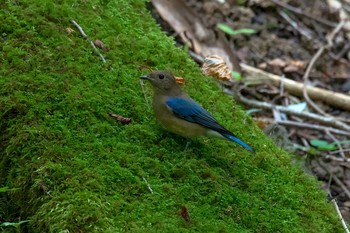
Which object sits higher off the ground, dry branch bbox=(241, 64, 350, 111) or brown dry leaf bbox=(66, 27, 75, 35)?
brown dry leaf bbox=(66, 27, 75, 35)

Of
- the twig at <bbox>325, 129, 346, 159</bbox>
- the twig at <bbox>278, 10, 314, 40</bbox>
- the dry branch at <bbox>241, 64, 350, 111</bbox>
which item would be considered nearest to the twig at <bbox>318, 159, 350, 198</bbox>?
the twig at <bbox>325, 129, 346, 159</bbox>

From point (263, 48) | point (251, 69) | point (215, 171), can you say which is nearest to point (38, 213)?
point (215, 171)

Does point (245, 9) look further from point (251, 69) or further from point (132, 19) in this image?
point (132, 19)

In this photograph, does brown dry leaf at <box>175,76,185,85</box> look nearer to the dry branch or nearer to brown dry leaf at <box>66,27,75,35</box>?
brown dry leaf at <box>66,27,75,35</box>

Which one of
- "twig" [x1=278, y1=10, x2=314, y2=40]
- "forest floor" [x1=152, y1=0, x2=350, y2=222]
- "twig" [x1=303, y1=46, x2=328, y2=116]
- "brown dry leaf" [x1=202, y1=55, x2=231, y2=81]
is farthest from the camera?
"twig" [x1=278, y1=10, x2=314, y2=40]

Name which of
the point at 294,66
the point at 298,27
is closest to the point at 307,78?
the point at 294,66

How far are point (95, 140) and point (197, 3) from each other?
5422 millimetres

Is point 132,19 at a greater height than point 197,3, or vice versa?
point 132,19

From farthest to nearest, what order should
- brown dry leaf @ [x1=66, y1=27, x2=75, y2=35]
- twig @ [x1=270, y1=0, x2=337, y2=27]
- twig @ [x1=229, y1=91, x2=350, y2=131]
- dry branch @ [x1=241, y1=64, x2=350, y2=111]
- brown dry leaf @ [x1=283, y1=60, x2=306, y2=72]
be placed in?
1. twig @ [x1=270, y1=0, x2=337, y2=27]
2. brown dry leaf @ [x1=283, y1=60, x2=306, y2=72]
3. dry branch @ [x1=241, y1=64, x2=350, y2=111]
4. twig @ [x1=229, y1=91, x2=350, y2=131]
5. brown dry leaf @ [x1=66, y1=27, x2=75, y2=35]

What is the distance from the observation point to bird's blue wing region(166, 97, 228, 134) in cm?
422

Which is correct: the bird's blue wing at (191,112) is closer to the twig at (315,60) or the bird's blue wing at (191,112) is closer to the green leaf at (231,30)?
the twig at (315,60)

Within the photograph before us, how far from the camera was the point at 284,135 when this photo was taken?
625 centimetres

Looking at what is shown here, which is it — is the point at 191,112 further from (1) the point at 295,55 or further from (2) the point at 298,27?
(2) the point at 298,27

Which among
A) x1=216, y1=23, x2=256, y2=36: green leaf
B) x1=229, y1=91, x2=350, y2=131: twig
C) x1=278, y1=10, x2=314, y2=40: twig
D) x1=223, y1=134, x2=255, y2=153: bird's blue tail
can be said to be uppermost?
x1=223, y1=134, x2=255, y2=153: bird's blue tail
